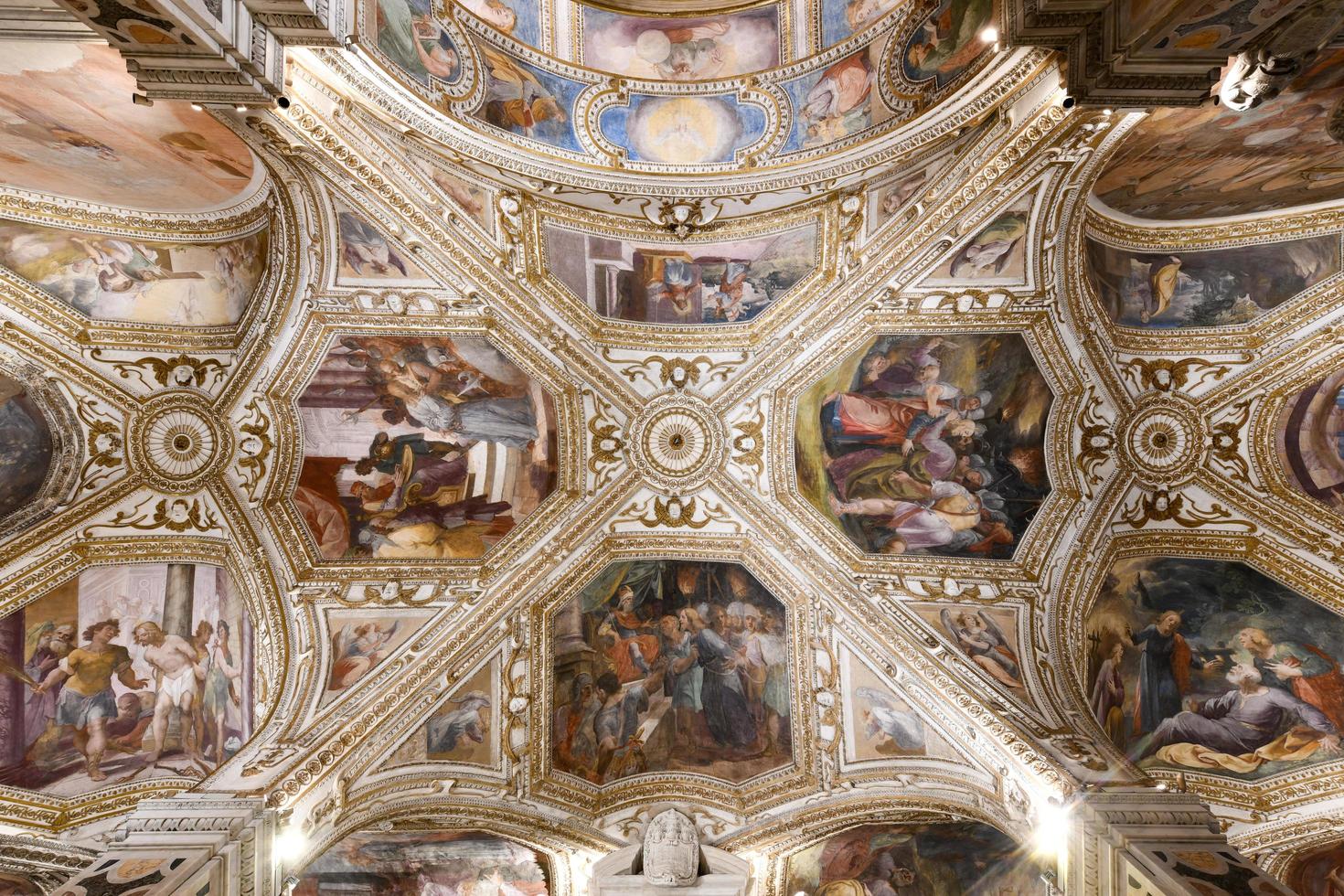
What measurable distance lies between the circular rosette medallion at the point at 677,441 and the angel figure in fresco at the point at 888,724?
3288mm

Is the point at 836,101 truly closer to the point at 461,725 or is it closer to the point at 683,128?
the point at 683,128

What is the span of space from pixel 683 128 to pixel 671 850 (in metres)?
8.30

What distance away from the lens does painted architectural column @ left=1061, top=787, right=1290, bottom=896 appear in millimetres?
4973

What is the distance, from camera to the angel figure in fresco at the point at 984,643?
8.08 metres

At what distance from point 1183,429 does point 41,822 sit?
13.1 m

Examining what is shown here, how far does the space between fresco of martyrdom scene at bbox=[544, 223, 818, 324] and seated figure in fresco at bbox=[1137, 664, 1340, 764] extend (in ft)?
21.6

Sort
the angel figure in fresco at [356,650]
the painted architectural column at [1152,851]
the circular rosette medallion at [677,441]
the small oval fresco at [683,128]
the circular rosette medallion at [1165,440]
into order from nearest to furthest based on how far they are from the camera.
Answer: the painted architectural column at [1152,851]
the angel figure in fresco at [356,650]
the circular rosette medallion at [1165,440]
the small oval fresco at [683,128]
the circular rosette medallion at [677,441]

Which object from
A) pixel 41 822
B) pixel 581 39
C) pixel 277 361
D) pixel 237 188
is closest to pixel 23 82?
pixel 237 188

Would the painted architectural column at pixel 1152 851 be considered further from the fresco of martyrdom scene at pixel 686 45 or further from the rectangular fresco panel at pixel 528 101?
the fresco of martyrdom scene at pixel 686 45

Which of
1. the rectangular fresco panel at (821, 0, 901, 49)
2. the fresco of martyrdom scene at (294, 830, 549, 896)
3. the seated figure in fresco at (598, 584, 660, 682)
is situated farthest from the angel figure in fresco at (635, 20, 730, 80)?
the fresco of martyrdom scene at (294, 830, 549, 896)

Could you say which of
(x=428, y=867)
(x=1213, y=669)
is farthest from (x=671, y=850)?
(x=1213, y=669)

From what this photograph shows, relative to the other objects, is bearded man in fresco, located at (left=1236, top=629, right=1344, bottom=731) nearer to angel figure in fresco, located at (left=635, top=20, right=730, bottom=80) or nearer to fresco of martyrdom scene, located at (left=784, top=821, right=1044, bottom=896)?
fresco of martyrdom scene, located at (left=784, top=821, right=1044, bottom=896)

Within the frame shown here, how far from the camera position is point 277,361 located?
8594mm

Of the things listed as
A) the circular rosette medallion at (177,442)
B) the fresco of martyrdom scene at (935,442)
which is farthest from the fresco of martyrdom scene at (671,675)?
the circular rosette medallion at (177,442)
